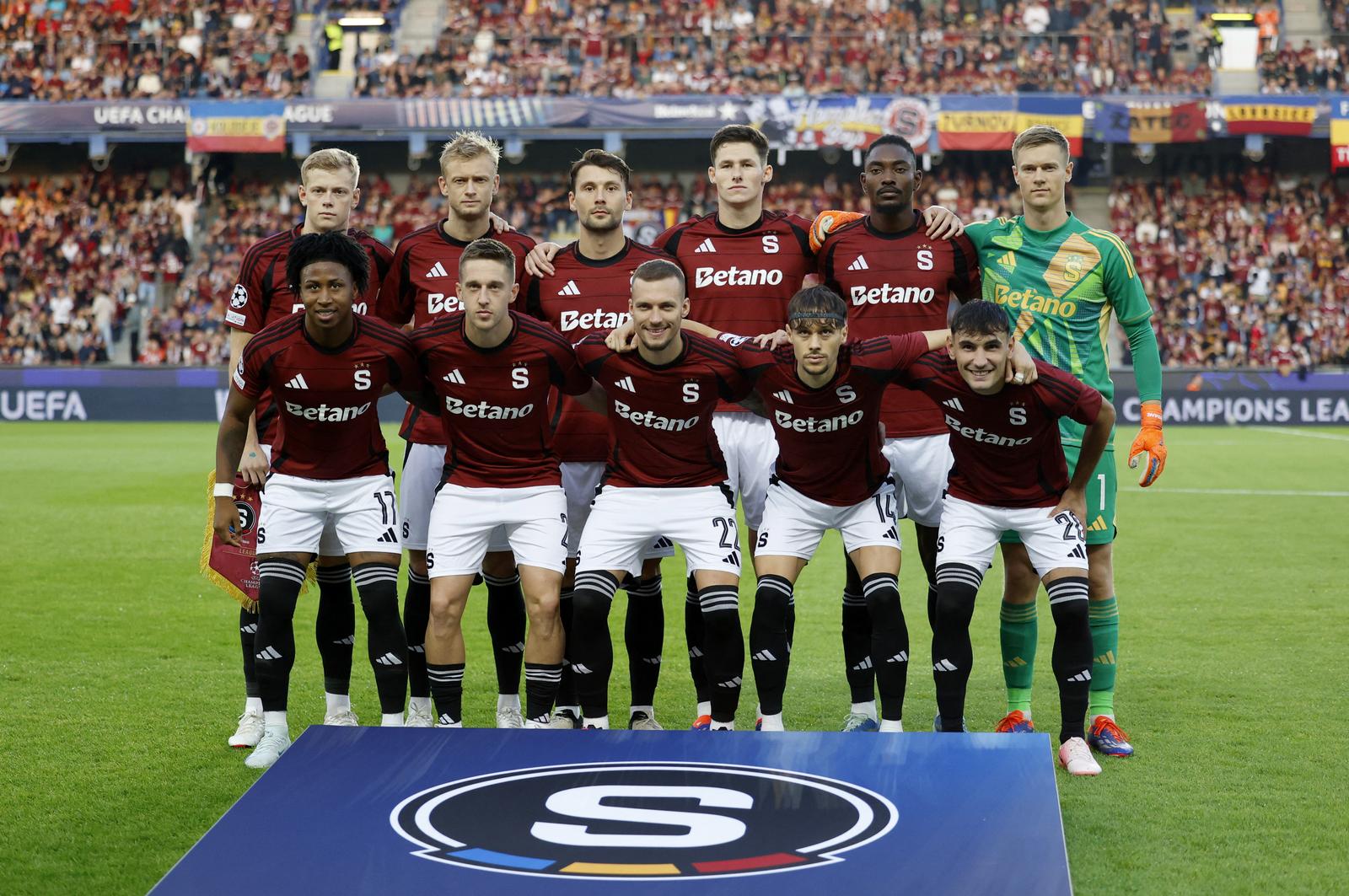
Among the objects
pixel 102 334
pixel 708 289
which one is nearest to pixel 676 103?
pixel 102 334

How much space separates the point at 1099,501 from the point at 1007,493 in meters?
0.49

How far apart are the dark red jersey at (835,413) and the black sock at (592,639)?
0.85 metres

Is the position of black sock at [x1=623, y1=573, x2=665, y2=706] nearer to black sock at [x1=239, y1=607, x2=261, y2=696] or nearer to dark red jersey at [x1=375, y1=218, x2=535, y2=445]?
dark red jersey at [x1=375, y1=218, x2=535, y2=445]

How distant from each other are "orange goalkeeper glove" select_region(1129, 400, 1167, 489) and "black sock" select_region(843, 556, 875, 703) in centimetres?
120

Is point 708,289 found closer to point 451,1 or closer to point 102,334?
point 102,334

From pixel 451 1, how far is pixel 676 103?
28.8ft

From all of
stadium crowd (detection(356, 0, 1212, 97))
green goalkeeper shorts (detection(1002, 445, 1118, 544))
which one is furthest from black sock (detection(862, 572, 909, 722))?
stadium crowd (detection(356, 0, 1212, 97))

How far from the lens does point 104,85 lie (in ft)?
106

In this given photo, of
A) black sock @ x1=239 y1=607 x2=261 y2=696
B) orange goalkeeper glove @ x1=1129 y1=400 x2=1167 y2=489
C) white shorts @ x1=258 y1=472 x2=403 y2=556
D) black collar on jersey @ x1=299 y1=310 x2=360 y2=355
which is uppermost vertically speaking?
black collar on jersey @ x1=299 y1=310 x2=360 y2=355

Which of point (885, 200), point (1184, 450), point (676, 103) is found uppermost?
point (676, 103)

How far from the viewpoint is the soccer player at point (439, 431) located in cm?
558

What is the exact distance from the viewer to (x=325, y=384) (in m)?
5.08

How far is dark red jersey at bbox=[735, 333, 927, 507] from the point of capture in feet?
16.8

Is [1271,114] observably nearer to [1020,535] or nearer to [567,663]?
[1020,535]
